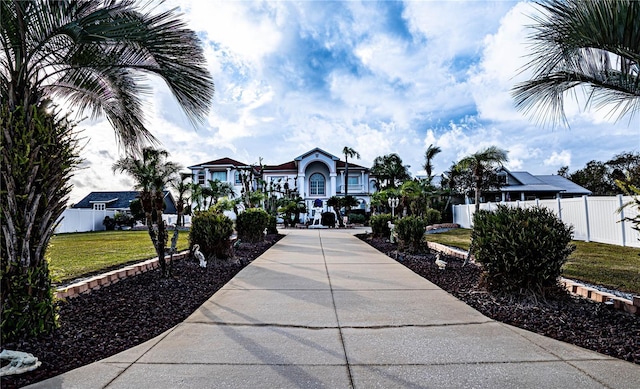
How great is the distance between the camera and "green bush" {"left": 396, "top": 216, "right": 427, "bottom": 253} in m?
10.7

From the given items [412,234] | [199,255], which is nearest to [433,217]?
[412,234]

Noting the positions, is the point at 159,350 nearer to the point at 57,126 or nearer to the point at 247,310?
the point at 247,310

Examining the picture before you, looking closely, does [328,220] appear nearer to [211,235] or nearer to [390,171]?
[390,171]

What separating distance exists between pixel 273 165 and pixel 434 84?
104 feet

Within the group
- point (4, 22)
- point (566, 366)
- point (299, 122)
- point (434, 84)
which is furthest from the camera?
point (299, 122)

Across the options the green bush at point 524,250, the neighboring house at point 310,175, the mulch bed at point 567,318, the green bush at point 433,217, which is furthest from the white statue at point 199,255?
the neighboring house at point 310,175

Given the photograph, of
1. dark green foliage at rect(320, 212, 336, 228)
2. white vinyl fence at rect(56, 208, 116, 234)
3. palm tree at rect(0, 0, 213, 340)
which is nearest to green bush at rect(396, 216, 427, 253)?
palm tree at rect(0, 0, 213, 340)

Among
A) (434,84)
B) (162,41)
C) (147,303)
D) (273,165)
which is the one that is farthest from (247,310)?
(273,165)

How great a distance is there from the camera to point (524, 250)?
500cm

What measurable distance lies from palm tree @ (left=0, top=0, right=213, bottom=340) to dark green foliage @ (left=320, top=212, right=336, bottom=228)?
90.5 ft

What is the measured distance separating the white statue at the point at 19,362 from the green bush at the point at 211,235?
5577mm

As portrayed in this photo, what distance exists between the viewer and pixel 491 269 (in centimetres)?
528

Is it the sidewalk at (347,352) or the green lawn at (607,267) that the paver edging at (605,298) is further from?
the sidewalk at (347,352)

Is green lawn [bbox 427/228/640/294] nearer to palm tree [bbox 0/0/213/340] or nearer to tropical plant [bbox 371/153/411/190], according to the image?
palm tree [bbox 0/0/213/340]
